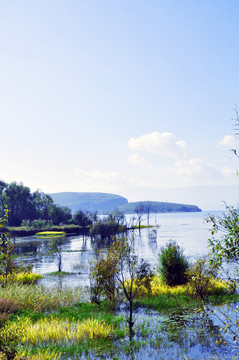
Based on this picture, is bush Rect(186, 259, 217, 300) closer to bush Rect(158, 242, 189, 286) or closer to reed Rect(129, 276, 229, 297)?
reed Rect(129, 276, 229, 297)

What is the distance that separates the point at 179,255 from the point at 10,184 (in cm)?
11192

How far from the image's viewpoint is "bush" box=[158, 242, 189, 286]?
21.5 m

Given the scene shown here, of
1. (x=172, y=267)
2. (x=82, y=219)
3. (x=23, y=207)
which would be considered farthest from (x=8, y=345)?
(x=23, y=207)

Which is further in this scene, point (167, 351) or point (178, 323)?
point (178, 323)

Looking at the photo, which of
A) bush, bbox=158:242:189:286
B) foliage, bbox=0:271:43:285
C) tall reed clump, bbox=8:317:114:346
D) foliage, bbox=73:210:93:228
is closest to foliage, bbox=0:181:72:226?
foliage, bbox=73:210:93:228

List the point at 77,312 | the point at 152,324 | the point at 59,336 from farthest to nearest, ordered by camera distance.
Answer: the point at 77,312 → the point at 152,324 → the point at 59,336

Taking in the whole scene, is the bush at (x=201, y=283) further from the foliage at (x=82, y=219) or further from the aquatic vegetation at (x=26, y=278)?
the foliage at (x=82, y=219)

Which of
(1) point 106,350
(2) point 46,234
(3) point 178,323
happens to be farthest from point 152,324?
(2) point 46,234

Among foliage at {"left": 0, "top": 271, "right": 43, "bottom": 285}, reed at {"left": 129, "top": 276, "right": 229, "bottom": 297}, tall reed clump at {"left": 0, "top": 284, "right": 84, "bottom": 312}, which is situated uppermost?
tall reed clump at {"left": 0, "top": 284, "right": 84, "bottom": 312}

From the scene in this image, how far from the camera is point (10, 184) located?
123688 mm

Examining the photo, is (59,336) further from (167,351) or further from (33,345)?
(167,351)

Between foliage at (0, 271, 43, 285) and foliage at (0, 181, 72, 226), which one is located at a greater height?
foliage at (0, 181, 72, 226)

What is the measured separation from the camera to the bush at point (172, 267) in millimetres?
21547

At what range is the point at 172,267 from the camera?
858 inches
